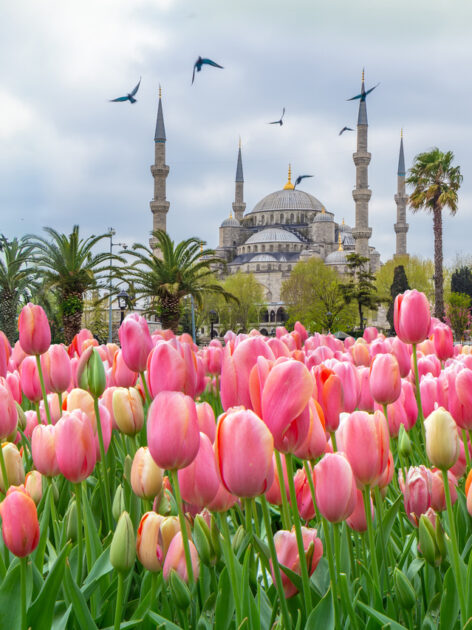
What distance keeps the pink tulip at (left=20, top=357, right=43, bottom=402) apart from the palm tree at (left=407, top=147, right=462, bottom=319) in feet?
77.5

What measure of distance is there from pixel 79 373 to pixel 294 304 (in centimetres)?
4247

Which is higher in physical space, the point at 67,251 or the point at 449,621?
the point at 67,251

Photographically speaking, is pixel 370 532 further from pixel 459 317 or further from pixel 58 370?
pixel 459 317

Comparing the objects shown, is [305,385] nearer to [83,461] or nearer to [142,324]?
[83,461]

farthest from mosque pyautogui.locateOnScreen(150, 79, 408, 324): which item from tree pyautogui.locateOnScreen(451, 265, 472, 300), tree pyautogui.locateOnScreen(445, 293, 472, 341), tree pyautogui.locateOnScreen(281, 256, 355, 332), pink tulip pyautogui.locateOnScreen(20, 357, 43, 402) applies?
pink tulip pyautogui.locateOnScreen(20, 357, 43, 402)

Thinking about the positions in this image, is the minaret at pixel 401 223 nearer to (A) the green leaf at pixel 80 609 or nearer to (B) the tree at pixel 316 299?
(B) the tree at pixel 316 299

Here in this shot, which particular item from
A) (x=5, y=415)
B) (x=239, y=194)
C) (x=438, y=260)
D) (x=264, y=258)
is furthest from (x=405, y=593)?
(x=239, y=194)

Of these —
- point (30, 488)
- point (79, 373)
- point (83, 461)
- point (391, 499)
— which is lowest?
point (391, 499)

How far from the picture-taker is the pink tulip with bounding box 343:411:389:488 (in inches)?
40.7

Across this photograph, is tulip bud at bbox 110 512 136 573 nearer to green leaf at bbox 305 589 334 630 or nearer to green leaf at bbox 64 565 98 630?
green leaf at bbox 64 565 98 630

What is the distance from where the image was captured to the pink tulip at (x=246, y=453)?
0.84 m

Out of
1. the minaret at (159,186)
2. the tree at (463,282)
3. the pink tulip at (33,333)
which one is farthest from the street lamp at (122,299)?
the minaret at (159,186)

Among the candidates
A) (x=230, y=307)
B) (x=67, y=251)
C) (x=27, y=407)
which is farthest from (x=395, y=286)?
(x=27, y=407)

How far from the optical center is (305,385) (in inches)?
34.4
